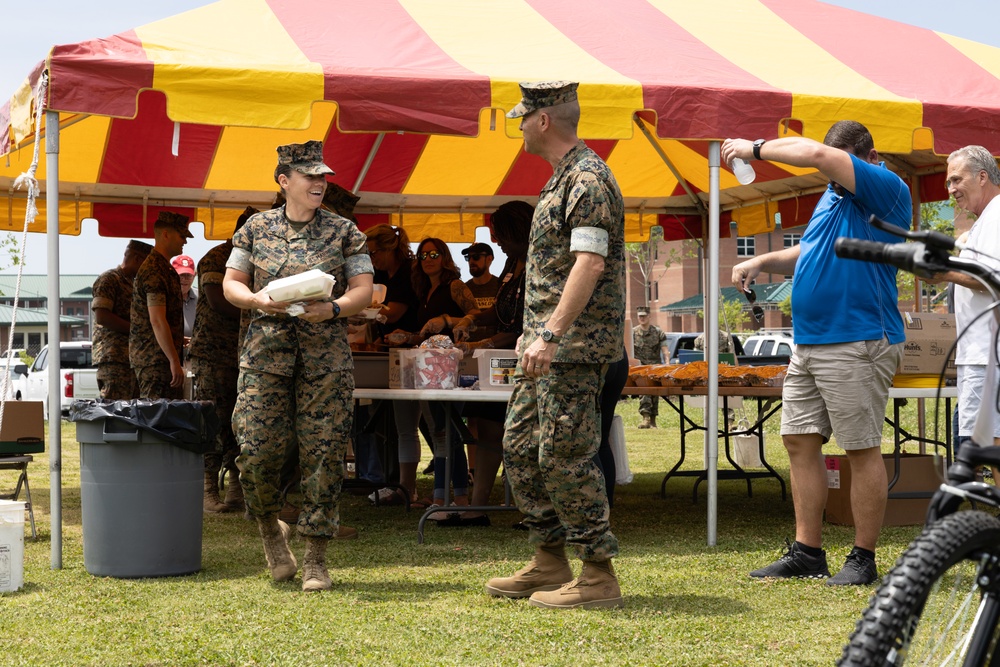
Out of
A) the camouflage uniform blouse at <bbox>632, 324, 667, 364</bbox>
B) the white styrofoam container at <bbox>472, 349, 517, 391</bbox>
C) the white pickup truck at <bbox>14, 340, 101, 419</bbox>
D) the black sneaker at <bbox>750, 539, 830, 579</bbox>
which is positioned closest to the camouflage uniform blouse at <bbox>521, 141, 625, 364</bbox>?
the black sneaker at <bbox>750, 539, 830, 579</bbox>

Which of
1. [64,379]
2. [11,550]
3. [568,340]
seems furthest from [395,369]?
[64,379]

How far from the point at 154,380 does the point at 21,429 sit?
4.58ft

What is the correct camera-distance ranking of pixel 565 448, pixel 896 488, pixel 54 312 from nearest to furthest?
pixel 565 448, pixel 54 312, pixel 896 488

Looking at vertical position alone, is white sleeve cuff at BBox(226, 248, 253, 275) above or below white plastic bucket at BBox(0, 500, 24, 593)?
above

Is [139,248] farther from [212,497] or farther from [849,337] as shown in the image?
[849,337]

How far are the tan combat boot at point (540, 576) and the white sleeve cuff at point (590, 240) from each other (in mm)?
1311

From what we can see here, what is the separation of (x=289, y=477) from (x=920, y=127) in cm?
395

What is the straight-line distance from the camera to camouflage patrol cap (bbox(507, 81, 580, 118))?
4391 millimetres

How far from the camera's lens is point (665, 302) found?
61.2m

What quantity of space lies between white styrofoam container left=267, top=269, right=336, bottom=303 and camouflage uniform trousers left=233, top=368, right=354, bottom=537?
→ 1.26 feet

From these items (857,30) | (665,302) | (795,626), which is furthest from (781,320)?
(795,626)

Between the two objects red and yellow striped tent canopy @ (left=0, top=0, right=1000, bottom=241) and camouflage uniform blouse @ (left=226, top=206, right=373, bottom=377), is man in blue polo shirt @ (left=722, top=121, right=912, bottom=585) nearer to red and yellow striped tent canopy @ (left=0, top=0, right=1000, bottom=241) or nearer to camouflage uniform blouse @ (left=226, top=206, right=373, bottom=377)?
red and yellow striped tent canopy @ (left=0, top=0, right=1000, bottom=241)

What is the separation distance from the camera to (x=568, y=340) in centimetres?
429

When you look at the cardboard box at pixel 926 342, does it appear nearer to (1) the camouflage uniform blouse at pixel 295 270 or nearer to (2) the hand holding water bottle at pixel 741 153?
Answer: (2) the hand holding water bottle at pixel 741 153
